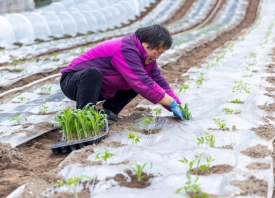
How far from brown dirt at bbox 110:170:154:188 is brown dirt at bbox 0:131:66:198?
424 mm

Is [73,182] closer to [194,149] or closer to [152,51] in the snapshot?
[194,149]

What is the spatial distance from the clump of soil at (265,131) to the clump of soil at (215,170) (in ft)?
2.71

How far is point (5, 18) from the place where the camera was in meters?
11.4

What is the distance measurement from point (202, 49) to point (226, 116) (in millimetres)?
6642

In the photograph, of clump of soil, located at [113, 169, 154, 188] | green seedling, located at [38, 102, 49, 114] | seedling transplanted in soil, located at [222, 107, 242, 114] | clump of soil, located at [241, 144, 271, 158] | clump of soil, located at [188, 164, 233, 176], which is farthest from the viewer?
green seedling, located at [38, 102, 49, 114]

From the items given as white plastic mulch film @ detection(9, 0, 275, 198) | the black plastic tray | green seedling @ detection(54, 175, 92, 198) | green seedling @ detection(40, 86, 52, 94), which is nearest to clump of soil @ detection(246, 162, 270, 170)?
white plastic mulch film @ detection(9, 0, 275, 198)

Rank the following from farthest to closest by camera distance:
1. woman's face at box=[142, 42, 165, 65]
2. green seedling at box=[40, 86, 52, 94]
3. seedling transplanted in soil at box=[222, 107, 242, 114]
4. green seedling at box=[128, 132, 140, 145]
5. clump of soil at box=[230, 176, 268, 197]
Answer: green seedling at box=[40, 86, 52, 94]
seedling transplanted in soil at box=[222, 107, 242, 114]
woman's face at box=[142, 42, 165, 65]
green seedling at box=[128, 132, 140, 145]
clump of soil at box=[230, 176, 268, 197]

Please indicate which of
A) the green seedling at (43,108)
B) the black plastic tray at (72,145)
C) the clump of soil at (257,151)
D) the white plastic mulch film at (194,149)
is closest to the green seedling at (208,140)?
the white plastic mulch film at (194,149)

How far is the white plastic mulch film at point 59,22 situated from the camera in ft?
36.4

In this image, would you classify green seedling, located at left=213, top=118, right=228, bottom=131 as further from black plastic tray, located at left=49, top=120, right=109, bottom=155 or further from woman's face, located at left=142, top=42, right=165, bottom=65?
black plastic tray, located at left=49, top=120, right=109, bottom=155

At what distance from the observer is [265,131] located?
3342mm

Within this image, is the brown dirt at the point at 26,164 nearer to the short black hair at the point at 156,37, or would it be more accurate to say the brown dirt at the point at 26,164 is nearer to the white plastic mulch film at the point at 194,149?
the white plastic mulch film at the point at 194,149

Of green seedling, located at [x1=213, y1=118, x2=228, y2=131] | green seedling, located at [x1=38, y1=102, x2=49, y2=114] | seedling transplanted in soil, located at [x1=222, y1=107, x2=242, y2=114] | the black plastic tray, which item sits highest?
green seedling, located at [x1=213, y1=118, x2=228, y2=131]

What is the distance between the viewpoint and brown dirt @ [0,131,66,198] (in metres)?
2.43
